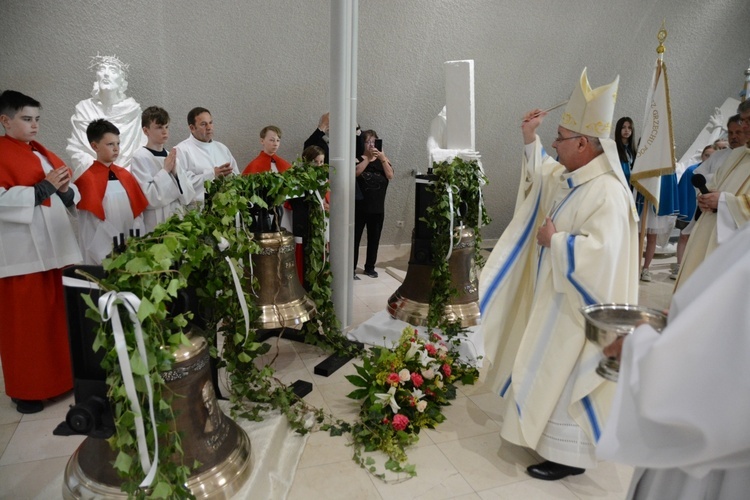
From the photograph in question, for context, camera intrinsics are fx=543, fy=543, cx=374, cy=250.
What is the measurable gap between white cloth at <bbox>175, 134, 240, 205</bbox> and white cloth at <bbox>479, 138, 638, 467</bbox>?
3183 millimetres

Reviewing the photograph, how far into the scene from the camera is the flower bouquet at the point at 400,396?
3.21m

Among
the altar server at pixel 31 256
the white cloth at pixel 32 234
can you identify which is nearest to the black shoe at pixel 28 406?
the altar server at pixel 31 256

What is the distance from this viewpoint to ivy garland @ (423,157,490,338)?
423cm

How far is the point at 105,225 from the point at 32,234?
0.45m

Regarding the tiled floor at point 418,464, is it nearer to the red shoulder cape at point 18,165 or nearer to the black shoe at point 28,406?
the black shoe at point 28,406

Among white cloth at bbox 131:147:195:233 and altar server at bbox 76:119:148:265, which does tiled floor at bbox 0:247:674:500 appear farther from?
white cloth at bbox 131:147:195:233

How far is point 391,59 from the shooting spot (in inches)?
302

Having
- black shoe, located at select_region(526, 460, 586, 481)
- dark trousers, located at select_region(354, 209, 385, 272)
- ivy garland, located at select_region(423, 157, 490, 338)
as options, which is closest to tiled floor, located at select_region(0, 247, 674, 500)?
black shoe, located at select_region(526, 460, 586, 481)

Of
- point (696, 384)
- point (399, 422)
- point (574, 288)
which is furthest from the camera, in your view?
point (399, 422)

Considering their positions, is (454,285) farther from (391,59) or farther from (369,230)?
(391,59)

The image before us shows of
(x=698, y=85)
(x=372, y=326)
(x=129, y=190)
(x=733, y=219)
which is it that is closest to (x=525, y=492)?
(x=372, y=326)

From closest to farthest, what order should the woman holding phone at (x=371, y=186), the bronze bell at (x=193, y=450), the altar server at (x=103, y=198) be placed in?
the bronze bell at (x=193, y=450) < the altar server at (x=103, y=198) < the woman holding phone at (x=371, y=186)

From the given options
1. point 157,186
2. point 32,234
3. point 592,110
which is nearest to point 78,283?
point 32,234

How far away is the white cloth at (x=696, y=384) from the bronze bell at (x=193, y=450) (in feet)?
5.53
